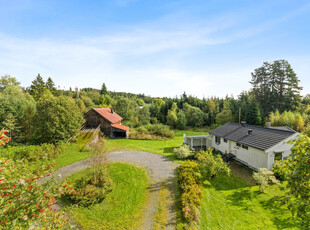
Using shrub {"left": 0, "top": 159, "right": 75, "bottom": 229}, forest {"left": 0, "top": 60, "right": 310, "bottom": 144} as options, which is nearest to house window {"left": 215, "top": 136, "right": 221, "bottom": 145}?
forest {"left": 0, "top": 60, "right": 310, "bottom": 144}

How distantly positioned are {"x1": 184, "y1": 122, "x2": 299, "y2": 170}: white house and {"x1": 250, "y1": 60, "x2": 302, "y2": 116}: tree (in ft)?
92.4

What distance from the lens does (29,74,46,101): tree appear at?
38969 millimetres

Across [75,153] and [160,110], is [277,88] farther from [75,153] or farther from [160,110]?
[75,153]

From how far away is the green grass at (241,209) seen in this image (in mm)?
8414

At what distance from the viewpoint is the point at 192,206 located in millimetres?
9172

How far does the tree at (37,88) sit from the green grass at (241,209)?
46252 millimetres

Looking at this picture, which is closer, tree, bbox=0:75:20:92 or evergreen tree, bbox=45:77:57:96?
tree, bbox=0:75:20:92

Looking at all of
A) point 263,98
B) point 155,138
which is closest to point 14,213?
point 155,138

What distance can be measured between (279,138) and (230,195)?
7.93 metres

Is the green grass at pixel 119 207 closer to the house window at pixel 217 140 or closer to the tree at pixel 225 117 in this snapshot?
the house window at pixel 217 140

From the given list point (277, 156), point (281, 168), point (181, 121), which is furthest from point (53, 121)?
point (181, 121)

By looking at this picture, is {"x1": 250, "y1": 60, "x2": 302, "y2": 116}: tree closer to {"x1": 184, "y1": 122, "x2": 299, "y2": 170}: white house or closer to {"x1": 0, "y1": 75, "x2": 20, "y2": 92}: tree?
{"x1": 184, "y1": 122, "x2": 299, "y2": 170}: white house

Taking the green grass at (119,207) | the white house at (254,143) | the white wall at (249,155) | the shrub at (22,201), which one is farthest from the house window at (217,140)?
the shrub at (22,201)

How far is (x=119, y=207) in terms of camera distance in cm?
970
